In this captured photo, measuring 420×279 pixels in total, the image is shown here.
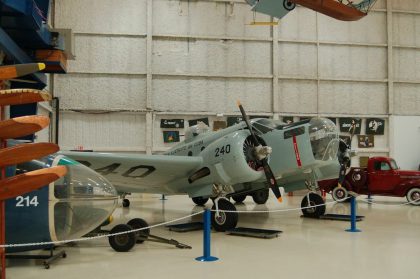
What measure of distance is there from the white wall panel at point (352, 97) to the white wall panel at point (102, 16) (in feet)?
30.3

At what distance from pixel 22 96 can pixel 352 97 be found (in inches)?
743

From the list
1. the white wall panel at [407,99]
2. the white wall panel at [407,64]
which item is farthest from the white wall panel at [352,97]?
the white wall panel at [407,64]

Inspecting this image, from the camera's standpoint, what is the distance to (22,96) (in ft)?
Result: 13.6

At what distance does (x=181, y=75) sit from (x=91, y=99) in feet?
13.8

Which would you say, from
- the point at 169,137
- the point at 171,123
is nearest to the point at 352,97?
the point at 171,123

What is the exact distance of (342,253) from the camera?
6.73 metres

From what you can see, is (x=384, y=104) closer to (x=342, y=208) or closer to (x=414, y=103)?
(x=414, y=103)

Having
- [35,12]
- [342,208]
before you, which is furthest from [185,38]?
[35,12]

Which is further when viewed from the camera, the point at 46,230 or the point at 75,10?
the point at 75,10

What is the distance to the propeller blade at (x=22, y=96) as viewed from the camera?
409 cm

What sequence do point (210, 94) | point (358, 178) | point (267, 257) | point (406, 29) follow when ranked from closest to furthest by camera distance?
point (267, 257) < point (358, 178) < point (210, 94) < point (406, 29)

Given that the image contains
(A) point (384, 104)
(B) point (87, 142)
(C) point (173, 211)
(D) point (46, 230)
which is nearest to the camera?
(D) point (46, 230)

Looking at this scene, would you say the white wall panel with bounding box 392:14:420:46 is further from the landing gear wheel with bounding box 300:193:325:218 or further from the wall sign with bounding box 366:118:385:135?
the landing gear wheel with bounding box 300:193:325:218

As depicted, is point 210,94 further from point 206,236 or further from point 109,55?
point 206,236
